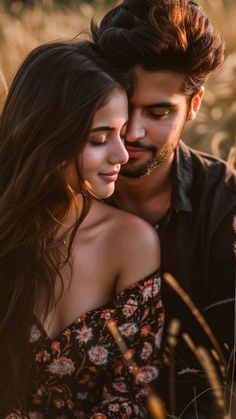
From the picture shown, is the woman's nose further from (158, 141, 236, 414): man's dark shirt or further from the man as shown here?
(158, 141, 236, 414): man's dark shirt

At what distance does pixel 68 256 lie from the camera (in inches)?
114

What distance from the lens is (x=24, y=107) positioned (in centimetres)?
271

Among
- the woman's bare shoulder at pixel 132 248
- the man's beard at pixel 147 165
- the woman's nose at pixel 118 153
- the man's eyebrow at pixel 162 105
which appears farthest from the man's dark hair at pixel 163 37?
the woman's bare shoulder at pixel 132 248

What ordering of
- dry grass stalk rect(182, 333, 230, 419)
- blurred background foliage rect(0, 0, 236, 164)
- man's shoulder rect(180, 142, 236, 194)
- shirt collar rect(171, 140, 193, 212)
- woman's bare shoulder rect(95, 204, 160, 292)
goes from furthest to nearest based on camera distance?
blurred background foliage rect(0, 0, 236, 164) < man's shoulder rect(180, 142, 236, 194) < shirt collar rect(171, 140, 193, 212) < woman's bare shoulder rect(95, 204, 160, 292) < dry grass stalk rect(182, 333, 230, 419)

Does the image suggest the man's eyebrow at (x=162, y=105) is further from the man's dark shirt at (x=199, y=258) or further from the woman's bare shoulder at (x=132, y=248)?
the woman's bare shoulder at (x=132, y=248)

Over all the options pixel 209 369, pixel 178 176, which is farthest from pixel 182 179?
pixel 209 369

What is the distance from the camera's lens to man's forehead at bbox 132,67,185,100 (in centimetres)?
310

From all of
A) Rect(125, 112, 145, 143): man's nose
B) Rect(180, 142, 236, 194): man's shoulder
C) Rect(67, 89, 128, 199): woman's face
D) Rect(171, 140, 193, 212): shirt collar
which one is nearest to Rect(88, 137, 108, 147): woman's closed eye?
Rect(67, 89, 128, 199): woman's face

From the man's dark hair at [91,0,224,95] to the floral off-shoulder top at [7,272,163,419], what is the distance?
3.28 feet

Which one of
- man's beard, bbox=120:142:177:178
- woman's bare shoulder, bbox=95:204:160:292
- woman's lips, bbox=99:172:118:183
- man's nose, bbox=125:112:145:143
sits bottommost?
woman's bare shoulder, bbox=95:204:160:292

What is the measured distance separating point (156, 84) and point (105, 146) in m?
0.63

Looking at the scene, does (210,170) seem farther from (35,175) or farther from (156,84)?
(35,175)

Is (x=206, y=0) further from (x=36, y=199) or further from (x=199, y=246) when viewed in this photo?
(x=36, y=199)

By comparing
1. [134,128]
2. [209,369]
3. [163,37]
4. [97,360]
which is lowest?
[97,360]
